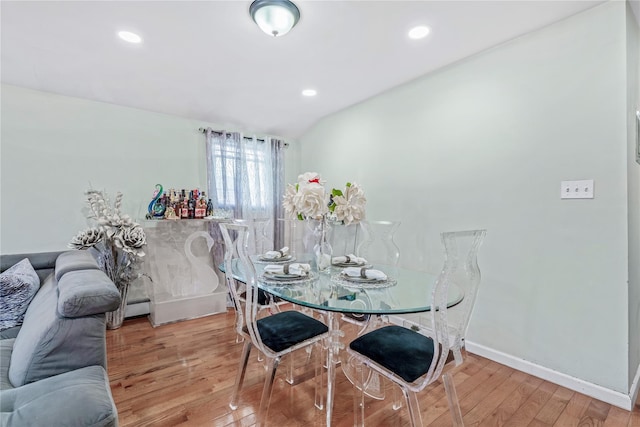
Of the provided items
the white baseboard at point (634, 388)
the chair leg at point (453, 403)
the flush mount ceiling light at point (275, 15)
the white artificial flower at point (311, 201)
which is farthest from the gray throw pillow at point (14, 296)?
the white baseboard at point (634, 388)

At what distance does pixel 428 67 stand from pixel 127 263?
3.20 m

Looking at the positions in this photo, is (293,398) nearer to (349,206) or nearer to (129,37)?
(349,206)

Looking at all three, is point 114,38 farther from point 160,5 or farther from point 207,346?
point 207,346

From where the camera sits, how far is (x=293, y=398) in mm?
1816

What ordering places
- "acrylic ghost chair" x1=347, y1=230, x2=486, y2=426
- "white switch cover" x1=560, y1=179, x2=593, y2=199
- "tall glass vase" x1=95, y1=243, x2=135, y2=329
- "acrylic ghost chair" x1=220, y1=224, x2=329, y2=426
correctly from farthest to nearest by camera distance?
"tall glass vase" x1=95, y1=243, x2=135, y2=329
"white switch cover" x1=560, y1=179, x2=593, y2=199
"acrylic ghost chair" x1=220, y1=224, x2=329, y2=426
"acrylic ghost chair" x1=347, y1=230, x2=486, y2=426

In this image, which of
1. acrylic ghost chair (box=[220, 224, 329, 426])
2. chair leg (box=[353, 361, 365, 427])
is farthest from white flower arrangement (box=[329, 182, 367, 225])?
chair leg (box=[353, 361, 365, 427])

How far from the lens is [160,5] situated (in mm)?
1820

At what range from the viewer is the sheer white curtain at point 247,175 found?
3.55m

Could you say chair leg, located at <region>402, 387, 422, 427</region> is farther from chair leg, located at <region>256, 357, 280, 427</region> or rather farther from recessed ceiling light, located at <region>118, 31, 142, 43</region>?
recessed ceiling light, located at <region>118, 31, 142, 43</region>

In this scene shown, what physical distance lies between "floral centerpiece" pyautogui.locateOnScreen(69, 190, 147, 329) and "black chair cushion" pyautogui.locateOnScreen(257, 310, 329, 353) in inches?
65.6

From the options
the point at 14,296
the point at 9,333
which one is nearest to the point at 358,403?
the point at 9,333

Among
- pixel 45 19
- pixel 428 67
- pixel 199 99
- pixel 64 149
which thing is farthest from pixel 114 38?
pixel 428 67

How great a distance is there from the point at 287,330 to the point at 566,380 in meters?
1.79

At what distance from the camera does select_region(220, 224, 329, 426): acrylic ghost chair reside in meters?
1.47
